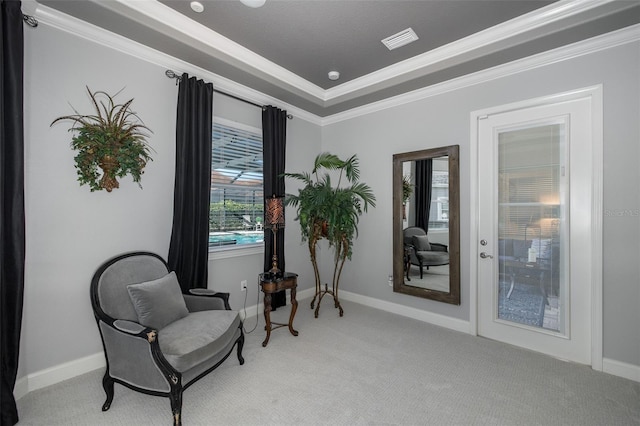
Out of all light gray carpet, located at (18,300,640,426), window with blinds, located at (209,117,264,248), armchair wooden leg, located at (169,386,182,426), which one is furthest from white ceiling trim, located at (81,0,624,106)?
light gray carpet, located at (18,300,640,426)

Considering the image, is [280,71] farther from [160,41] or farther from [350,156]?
[350,156]

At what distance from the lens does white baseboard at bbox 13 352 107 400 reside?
202 centimetres

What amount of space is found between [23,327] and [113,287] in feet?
2.16

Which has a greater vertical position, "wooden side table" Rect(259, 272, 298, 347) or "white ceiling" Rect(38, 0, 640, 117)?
"white ceiling" Rect(38, 0, 640, 117)

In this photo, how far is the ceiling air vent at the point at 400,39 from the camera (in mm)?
2635

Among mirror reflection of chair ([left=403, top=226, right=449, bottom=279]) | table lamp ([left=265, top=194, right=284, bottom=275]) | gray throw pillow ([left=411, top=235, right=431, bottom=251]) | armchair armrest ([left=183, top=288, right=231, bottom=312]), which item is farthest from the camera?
gray throw pillow ([left=411, top=235, right=431, bottom=251])

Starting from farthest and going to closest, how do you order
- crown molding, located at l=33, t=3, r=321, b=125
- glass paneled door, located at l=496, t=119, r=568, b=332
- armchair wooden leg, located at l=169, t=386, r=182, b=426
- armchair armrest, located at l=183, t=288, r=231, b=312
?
glass paneled door, located at l=496, t=119, r=568, b=332, armchair armrest, located at l=183, t=288, r=231, b=312, crown molding, located at l=33, t=3, r=321, b=125, armchair wooden leg, located at l=169, t=386, r=182, b=426

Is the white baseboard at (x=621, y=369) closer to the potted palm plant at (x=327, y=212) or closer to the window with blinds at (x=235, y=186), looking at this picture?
the potted palm plant at (x=327, y=212)

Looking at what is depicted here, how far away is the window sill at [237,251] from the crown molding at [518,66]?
2.42 meters

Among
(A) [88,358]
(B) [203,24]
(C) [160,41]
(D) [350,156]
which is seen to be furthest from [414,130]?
(A) [88,358]

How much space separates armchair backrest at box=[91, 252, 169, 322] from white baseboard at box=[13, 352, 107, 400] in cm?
69

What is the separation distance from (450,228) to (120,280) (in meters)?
3.27

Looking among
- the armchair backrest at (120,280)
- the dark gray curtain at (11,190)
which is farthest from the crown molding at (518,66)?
the dark gray curtain at (11,190)

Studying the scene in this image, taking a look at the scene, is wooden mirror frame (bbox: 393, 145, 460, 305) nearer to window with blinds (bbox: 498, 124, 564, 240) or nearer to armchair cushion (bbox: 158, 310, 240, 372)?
window with blinds (bbox: 498, 124, 564, 240)
